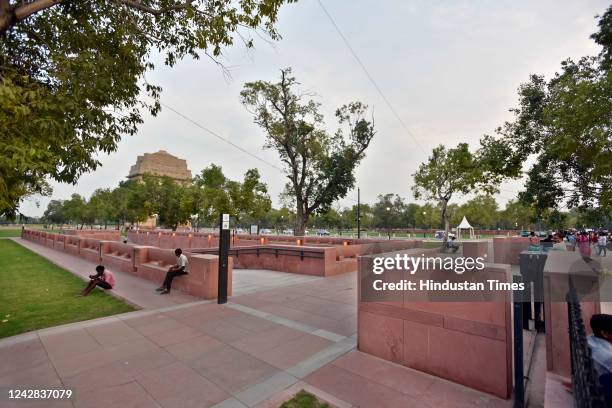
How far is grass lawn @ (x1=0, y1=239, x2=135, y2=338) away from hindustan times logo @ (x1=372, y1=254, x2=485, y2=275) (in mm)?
6203

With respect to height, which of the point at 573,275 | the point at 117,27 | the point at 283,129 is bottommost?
the point at 573,275

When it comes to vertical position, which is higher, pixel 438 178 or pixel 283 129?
pixel 283 129

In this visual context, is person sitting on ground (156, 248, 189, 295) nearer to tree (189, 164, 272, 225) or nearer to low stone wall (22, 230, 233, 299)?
low stone wall (22, 230, 233, 299)

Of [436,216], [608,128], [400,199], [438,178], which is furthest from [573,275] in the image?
[400,199]

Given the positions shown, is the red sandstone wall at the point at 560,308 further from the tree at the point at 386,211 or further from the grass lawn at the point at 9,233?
the tree at the point at 386,211

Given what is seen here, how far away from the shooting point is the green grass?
3.37 metres

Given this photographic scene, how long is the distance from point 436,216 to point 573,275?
6710cm

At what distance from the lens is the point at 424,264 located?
4.39m

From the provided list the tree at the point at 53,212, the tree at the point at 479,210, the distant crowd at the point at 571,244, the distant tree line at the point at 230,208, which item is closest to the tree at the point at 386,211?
the distant tree line at the point at 230,208

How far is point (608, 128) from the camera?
9.30 m

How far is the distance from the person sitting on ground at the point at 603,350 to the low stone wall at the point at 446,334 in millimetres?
857

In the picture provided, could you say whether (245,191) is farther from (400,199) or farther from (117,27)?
(400,199)

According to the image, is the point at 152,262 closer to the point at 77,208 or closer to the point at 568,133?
the point at 568,133

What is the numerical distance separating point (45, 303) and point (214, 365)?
20.9 feet
